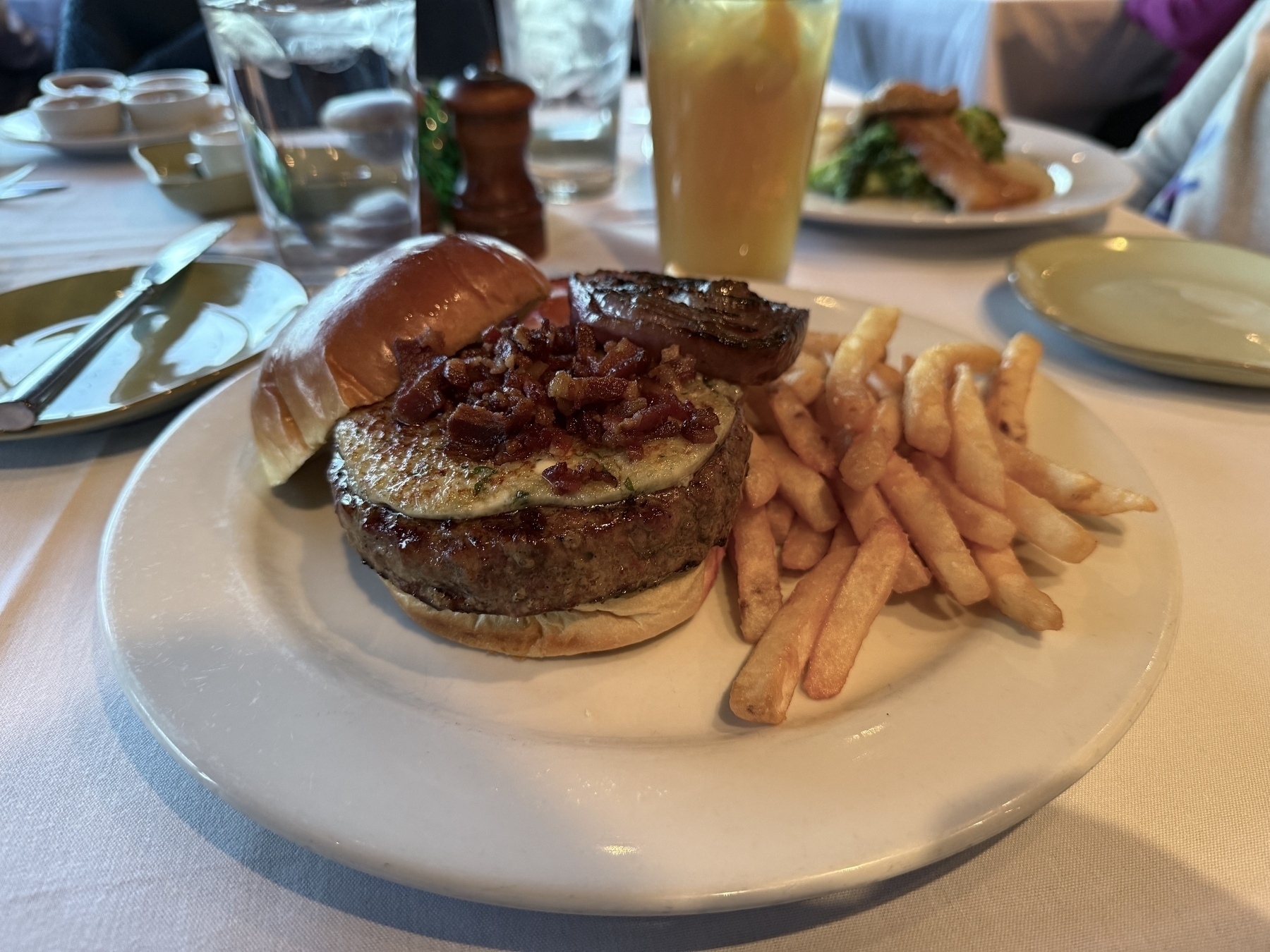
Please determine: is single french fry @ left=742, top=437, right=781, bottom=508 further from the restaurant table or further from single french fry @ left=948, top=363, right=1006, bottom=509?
the restaurant table

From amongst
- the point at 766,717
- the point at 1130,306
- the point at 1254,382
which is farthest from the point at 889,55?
the point at 766,717

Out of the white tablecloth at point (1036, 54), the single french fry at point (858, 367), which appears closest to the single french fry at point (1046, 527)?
the single french fry at point (858, 367)

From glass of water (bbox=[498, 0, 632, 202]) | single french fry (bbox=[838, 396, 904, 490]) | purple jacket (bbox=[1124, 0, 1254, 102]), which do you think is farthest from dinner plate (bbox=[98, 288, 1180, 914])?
purple jacket (bbox=[1124, 0, 1254, 102])

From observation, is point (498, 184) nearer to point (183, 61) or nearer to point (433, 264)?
point (433, 264)

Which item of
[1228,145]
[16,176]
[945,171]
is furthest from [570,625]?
[1228,145]

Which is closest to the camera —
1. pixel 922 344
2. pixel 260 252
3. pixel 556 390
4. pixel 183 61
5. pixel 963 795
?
pixel 963 795

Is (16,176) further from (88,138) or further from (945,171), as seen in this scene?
(945,171)

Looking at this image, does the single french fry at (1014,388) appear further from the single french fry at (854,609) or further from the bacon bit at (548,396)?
the bacon bit at (548,396)
